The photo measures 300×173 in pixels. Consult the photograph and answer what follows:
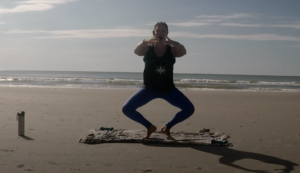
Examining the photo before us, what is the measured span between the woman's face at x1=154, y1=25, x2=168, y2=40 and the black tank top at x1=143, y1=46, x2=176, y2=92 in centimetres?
19

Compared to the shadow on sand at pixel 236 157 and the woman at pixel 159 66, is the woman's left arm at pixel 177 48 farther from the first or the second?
the shadow on sand at pixel 236 157

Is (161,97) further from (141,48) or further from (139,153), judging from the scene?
(139,153)

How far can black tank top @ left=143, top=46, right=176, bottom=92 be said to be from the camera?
497 cm

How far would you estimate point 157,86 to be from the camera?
4.98 meters

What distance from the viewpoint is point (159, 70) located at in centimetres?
496

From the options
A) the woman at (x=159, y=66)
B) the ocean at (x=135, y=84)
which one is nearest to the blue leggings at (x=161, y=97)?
the woman at (x=159, y=66)

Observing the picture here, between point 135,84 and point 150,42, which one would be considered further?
point 135,84

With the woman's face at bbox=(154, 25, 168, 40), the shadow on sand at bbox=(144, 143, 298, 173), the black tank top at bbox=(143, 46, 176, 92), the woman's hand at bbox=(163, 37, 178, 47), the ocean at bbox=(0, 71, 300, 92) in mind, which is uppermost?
the woman's face at bbox=(154, 25, 168, 40)

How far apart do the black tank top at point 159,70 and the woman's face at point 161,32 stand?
189 millimetres

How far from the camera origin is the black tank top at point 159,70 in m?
4.97

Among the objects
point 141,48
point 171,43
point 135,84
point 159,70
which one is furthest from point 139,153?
point 135,84

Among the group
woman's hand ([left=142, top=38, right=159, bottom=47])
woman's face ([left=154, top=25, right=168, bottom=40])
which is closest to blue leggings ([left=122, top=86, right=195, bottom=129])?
woman's hand ([left=142, top=38, right=159, bottom=47])

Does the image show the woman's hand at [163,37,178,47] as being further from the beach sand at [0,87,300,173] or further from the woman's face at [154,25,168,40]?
the beach sand at [0,87,300,173]

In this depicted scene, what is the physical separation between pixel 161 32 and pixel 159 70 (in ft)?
1.89
